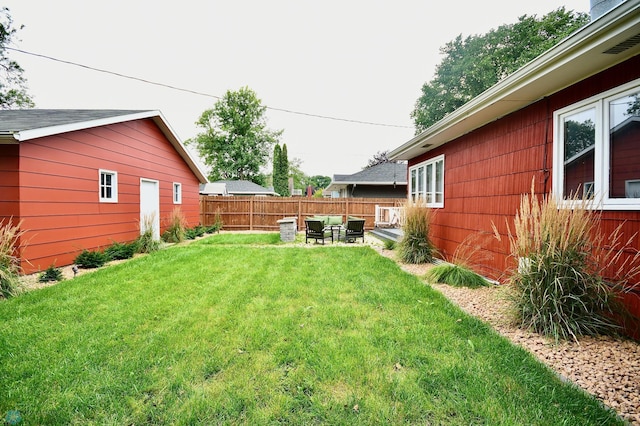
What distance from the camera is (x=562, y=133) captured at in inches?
144

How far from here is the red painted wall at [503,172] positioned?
3041 mm

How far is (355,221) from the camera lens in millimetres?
10305

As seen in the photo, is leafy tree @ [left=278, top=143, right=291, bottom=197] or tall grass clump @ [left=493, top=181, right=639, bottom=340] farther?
leafy tree @ [left=278, top=143, right=291, bottom=197]

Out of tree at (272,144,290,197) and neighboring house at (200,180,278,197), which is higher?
tree at (272,144,290,197)

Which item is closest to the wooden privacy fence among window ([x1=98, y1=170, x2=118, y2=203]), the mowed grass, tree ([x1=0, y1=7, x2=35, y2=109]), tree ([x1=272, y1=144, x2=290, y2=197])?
window ([x1=98, y1=170, x2=118, y2=203])

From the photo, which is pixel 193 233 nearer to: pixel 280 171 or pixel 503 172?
pixel 503 172

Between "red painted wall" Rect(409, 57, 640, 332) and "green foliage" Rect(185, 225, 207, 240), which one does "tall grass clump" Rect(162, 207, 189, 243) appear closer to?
"green foliage" Rect(185, 225, 207, 240)

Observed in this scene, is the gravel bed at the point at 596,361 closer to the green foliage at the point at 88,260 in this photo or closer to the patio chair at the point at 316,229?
the patio chair at the point at 316,229

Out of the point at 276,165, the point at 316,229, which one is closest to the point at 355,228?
the point at 316,229

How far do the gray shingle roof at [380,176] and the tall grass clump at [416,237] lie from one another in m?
10.7

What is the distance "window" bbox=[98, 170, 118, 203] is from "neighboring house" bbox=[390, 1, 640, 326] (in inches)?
322

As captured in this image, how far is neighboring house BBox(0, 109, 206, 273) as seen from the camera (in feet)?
17.6

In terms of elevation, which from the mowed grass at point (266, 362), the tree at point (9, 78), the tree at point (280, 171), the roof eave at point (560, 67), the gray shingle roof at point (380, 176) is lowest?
the mowed grass at point (266, 362)

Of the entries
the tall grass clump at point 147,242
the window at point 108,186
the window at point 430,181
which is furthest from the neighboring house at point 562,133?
the window at point 108,186
